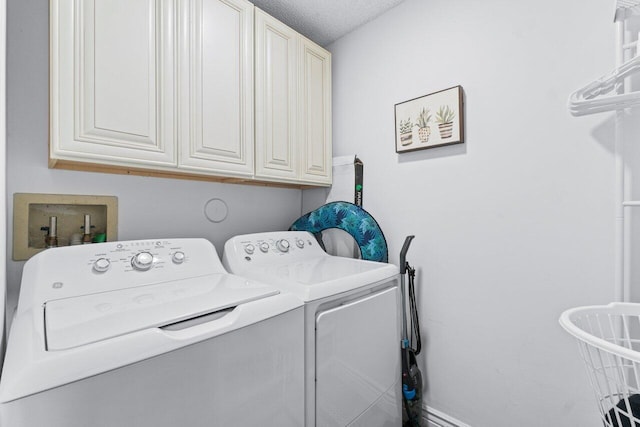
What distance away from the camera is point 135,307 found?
832 mm

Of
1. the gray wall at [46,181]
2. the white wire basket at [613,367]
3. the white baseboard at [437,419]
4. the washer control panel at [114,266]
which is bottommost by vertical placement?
the white baseboard at [437,419]

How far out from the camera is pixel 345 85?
2.02 meters

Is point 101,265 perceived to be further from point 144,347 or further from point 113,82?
point 113,82

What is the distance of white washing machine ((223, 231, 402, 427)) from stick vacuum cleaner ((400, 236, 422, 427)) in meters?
0.06

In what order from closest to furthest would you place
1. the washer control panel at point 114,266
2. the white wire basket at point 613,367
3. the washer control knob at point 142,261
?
the white wire basket at point 613,367 → the washer control panel at point 114,266 → the washer control knob at point 142,261

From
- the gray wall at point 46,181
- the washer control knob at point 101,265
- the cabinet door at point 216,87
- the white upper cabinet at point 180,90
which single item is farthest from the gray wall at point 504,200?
the washer control knob at point 101,265

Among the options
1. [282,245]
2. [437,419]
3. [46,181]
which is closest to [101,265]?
[46,181]

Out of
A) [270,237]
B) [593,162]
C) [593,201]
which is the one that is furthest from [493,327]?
[270,237]

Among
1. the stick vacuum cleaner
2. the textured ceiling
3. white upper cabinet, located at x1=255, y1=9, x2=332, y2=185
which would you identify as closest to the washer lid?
white upper cabinet, located at x1=255, y1=9, x2=332, y2=185

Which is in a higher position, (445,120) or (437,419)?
(445,120)

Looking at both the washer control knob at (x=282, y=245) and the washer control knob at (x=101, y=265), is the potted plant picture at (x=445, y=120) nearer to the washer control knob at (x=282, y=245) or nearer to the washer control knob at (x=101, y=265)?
the washer control knob at (x=282, y=245)

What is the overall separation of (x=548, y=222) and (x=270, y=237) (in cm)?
136

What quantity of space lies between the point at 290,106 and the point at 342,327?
128 centimetres

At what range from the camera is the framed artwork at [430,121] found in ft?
4.78
